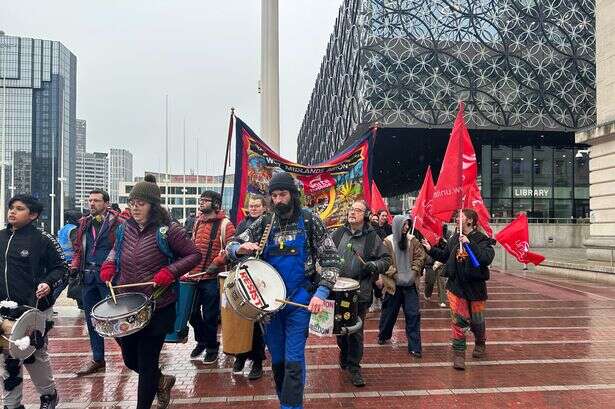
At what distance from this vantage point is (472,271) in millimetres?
6141

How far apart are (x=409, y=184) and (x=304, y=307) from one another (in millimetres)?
67771

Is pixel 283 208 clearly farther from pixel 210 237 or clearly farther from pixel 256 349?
pixel 210 237

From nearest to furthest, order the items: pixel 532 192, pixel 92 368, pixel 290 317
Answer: pixel 290 317
pixel 92 368
pixel 532 192

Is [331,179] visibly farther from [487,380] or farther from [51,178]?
[51,178]

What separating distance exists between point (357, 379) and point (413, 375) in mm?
780

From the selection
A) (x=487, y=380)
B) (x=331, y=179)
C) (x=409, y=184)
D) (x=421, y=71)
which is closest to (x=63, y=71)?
(x=421, y=71)

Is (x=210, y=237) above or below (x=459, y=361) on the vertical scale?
above

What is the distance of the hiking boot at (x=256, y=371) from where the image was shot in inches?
228

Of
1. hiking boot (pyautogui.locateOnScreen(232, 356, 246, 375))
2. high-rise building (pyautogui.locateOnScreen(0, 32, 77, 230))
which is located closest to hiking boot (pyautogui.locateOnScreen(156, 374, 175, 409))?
hiking boot (pyautogui.locateOnScreen(232, 356, 246, 375))

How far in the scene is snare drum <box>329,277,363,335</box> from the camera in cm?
490

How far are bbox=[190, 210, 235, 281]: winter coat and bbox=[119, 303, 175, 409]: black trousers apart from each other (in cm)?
212

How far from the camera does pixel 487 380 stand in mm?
5770

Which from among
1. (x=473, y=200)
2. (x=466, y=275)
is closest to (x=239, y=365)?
(x=466, y=275)

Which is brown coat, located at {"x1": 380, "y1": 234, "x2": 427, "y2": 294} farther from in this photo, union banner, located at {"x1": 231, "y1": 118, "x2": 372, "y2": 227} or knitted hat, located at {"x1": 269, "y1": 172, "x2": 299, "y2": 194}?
knitted hat, located at {"x1": 269, "y1": 172, "x2": 299, "y2": 194}
